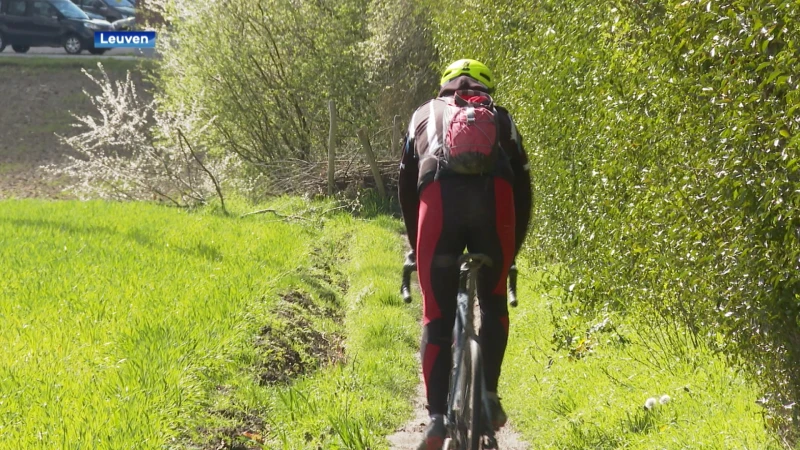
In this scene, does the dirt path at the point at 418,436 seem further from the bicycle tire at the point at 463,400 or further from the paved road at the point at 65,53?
the paved road at the point at 65,53

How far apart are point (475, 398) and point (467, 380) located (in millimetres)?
167

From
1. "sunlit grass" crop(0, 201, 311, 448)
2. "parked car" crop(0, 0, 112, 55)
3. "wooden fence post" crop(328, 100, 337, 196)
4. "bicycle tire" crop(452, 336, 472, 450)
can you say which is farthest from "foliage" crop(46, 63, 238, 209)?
"parked car" crop(0, 0, 112, 55)

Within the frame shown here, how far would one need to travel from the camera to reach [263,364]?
7.71m

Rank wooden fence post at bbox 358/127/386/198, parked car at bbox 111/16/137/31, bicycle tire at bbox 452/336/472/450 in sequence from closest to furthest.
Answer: bicycle tire at bbox 452/336/472/450 → wooden fence post at bbox 358/127/386/198 → parked car at bbox 111/16/137/31

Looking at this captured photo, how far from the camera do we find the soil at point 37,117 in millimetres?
25344

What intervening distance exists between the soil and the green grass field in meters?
13.7

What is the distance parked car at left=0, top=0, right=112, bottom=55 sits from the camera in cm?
4009

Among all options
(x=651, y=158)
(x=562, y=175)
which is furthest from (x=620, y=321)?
(x=651, y=158)

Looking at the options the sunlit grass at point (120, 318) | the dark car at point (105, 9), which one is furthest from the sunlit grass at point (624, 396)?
the dark car at point (105, 9)

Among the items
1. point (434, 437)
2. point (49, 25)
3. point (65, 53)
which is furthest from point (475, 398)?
point (65, 53)

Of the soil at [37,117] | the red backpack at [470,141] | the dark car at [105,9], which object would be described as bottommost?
the soil at [37,117]

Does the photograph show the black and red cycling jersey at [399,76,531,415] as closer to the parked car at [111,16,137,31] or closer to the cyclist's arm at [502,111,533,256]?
the cyclist's arm at [502,111,533,256]

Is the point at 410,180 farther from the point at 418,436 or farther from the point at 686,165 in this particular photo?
the point at 418,436

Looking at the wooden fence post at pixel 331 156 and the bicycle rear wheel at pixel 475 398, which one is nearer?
the bicycle rear wheel at pixel 475 398
